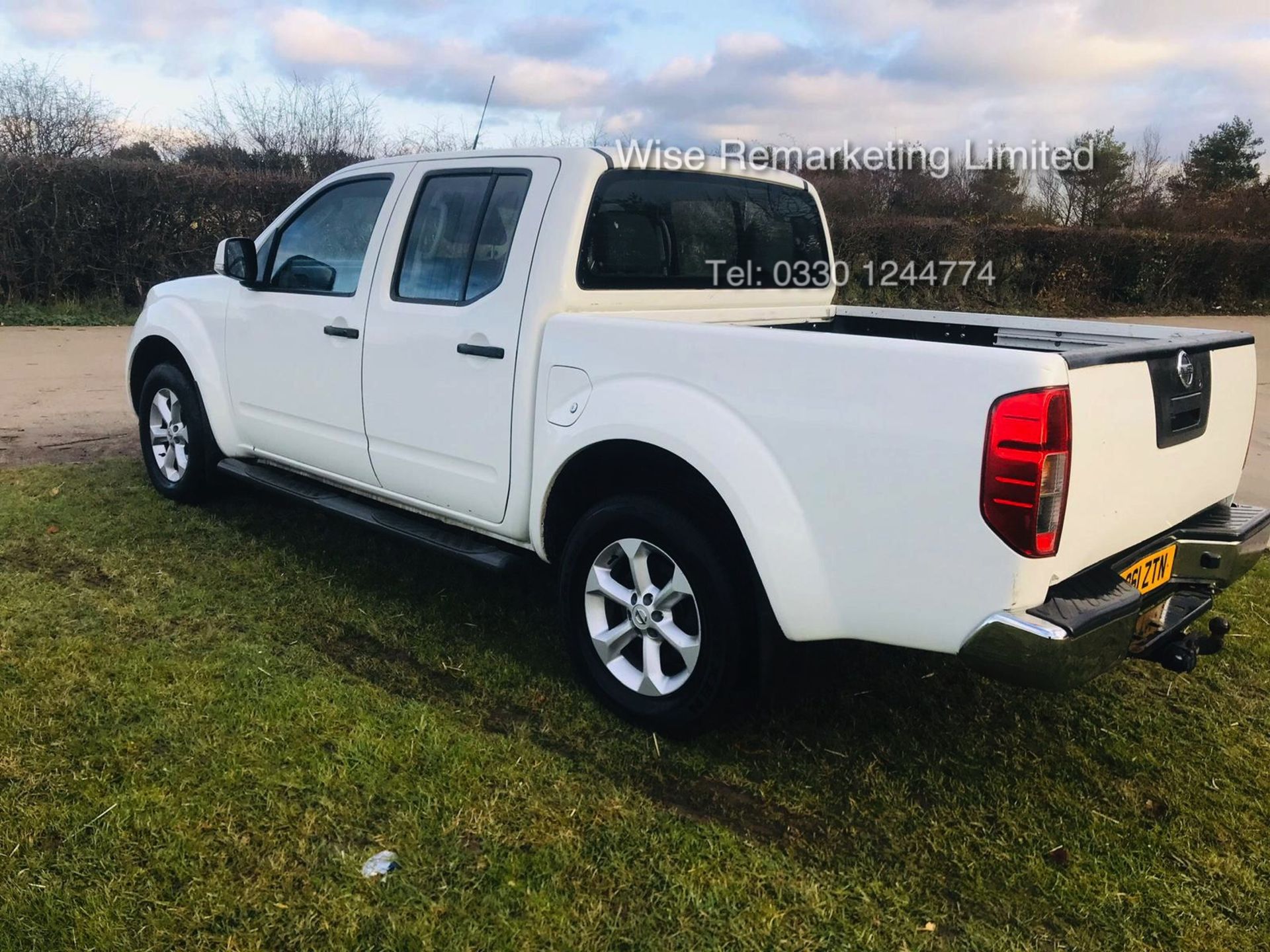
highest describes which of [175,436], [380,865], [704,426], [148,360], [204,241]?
[204,241]

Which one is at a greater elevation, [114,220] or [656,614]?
[114,220]

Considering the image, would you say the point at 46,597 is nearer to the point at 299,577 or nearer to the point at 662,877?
the point at 299,577

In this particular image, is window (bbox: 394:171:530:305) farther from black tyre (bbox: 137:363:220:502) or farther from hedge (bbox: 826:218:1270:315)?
hedge (bbox: 826:218:1270:315)

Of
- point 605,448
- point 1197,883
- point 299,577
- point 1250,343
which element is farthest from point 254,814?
point 1250,343

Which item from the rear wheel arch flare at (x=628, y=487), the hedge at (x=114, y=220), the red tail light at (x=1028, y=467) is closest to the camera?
the red tail light at (x=1028, y=467)

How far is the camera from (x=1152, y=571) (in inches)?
111

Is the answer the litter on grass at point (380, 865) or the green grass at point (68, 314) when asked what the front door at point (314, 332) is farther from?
the green grass at point (68, 314)

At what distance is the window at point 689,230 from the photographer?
358cm

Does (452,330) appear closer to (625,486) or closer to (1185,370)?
(625,486)

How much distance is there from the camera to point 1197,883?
254cm

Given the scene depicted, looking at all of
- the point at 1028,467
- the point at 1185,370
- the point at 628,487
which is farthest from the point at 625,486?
the point at 1185,370

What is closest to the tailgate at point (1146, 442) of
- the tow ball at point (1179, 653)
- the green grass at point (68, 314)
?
the tow ball at point (1179, 653)

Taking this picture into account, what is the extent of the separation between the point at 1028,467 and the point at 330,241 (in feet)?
10.7

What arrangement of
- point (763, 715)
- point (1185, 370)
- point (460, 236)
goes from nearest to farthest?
point (1185, 370)
point (763, 715)
point (460, 236)
